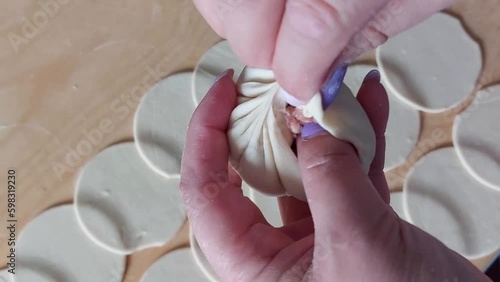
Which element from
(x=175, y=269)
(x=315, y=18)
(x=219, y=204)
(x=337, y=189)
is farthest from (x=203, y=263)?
(x=315, y=18)

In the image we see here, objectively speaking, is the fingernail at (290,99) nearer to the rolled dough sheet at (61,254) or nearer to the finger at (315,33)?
the finger at (315,33)

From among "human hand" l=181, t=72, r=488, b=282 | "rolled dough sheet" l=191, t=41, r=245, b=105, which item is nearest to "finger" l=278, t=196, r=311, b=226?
"human hand" l=181, t=72, r=488, b=282

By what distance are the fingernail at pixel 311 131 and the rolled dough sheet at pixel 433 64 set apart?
1.22ft

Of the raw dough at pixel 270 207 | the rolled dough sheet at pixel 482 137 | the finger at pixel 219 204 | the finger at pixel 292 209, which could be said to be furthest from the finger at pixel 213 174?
the rolled dough sheet at pixel 482 137

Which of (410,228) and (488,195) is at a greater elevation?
(410,228)

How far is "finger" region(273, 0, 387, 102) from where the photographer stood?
0.41 metres

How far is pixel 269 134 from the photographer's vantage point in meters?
0.58

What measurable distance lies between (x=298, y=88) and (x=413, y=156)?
46 cm

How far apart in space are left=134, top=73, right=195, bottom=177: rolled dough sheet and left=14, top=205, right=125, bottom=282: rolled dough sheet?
147mm

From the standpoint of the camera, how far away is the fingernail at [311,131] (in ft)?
1.76

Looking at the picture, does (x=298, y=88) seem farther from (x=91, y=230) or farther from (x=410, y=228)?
(x=91, y=230)

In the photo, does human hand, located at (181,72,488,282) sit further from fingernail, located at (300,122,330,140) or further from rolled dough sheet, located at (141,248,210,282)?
rolled dough sheet, located at (141,248,210,282)

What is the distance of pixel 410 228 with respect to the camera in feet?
1.66

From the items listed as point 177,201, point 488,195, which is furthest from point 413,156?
point 177,201
